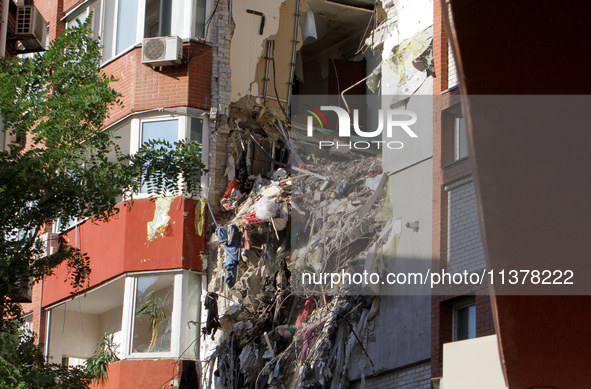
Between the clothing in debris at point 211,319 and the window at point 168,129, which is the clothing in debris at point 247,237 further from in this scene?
the window at point 168,129

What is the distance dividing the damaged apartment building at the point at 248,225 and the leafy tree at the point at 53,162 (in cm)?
60

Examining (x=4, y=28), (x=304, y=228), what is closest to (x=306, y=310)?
(x=304, y=228)

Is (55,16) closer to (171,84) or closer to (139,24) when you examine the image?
(139,24)

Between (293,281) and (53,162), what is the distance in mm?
4731

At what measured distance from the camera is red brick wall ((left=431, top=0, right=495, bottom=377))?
1165 centimetres

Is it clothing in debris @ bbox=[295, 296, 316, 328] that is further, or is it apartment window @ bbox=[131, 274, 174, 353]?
apartment window @ bbox=[131, 274, 174, 353]

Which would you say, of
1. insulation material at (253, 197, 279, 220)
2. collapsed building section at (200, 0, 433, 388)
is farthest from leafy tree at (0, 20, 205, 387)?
collapsed building section at (200, 0, 433, 388)

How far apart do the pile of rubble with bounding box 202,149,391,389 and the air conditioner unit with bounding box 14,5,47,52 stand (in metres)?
4.22

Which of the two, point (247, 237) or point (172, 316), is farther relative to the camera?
point (172, 316)

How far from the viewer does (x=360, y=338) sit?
13.5m

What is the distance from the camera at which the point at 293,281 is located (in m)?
14.9

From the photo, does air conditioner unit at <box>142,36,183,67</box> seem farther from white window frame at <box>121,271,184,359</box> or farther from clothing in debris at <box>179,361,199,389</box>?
clothing in debris at <box>179,361,199,389</box>

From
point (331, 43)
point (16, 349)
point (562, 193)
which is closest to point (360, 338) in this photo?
point (16, 349)

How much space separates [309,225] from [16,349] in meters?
5.42
